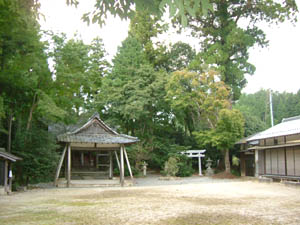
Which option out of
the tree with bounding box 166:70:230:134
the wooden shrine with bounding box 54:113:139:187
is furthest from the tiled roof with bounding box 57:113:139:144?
the tree with bounding box 166:70:230:134

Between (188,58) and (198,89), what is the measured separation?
24.9 feet

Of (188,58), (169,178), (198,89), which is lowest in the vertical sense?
(169,178)

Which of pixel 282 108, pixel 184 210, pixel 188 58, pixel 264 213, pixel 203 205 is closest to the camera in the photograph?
pixel 264 213

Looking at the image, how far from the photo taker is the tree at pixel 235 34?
25.0 m

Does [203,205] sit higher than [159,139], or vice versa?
[159,139]

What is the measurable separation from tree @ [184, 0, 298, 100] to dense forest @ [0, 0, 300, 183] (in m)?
0.08

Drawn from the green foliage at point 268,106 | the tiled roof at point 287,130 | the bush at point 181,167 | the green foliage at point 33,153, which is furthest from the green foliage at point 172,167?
the green foliage at point 268,106

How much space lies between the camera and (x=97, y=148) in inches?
835

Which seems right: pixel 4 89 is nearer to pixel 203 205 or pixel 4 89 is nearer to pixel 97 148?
pixel 97 148

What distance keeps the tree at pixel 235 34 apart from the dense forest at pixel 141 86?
8cm

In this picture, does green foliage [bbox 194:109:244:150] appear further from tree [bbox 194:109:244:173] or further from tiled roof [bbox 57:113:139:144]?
tiled roof [bbox 57:113:139:144]

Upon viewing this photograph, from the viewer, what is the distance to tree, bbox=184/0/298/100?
25016 mm

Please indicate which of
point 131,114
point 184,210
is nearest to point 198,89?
point 131,114

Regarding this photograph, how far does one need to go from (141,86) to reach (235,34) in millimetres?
9065
